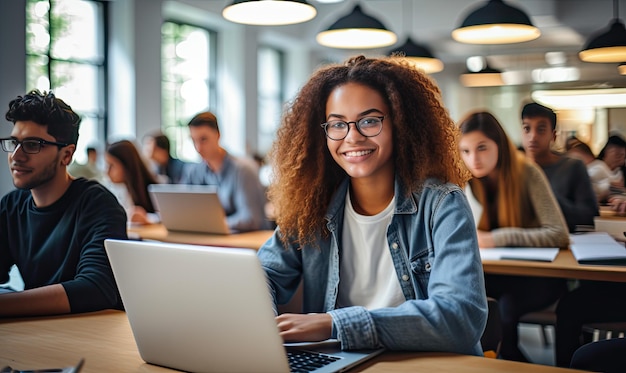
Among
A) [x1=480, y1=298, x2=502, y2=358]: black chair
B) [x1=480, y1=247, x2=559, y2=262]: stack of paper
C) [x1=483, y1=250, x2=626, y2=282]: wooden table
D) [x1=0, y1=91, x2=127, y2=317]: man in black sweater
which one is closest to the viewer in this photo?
[x1=0, y1=91, x2=127, y2=317]: man in black sweater

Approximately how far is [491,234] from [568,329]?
0.49m

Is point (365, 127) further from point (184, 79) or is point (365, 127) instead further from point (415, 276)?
point (184, 79)

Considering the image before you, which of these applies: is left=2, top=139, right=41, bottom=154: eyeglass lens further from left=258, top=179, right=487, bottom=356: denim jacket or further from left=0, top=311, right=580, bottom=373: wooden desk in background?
left=258, top=179, right=487, bottom=356: denim jacket

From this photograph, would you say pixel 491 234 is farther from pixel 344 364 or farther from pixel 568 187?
pixel 344 364

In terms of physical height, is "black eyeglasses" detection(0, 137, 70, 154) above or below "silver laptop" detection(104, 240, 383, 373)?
above

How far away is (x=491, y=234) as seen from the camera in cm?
300

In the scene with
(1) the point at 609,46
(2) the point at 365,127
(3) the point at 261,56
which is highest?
(3) the point at 261,56

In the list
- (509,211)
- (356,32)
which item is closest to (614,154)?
(509,211)

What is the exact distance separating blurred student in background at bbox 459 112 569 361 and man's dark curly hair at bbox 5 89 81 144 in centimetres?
177

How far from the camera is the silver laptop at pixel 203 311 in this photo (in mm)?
1137

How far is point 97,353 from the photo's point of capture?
1.41m

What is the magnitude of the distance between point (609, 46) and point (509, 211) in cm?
118

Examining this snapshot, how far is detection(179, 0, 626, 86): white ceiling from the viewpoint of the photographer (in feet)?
26.3

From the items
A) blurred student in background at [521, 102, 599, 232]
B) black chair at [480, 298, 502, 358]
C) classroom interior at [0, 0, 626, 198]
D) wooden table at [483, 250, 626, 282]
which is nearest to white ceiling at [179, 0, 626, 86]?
classroom interior at [0, 0, 626, 198]
